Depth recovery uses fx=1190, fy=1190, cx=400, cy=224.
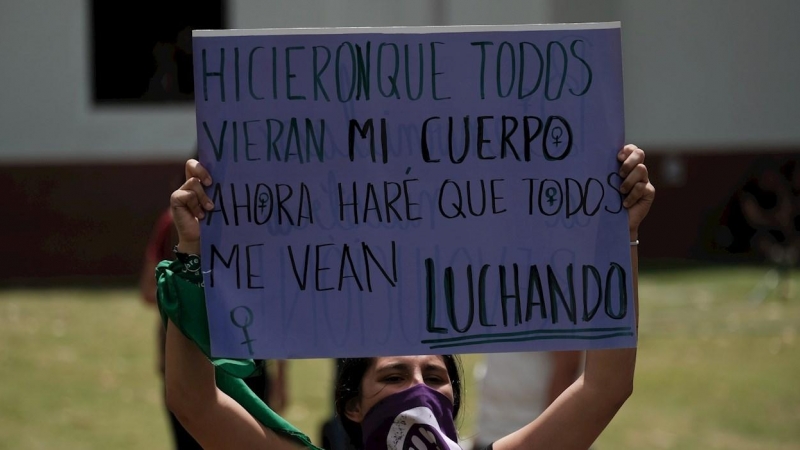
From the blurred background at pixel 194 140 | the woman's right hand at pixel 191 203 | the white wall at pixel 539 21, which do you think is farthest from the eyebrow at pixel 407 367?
the white wall at pixel 539 21

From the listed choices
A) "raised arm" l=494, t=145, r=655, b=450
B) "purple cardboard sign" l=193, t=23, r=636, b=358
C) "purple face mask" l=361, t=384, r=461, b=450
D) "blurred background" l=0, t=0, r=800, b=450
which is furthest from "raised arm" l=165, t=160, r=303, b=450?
"blurred background" l=0, t=0, r=800, b=450

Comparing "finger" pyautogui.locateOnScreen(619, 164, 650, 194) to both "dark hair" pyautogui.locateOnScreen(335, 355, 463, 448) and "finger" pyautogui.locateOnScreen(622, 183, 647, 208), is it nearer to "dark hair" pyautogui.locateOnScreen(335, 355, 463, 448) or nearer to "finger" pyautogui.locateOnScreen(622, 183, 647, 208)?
"finger" pyautogui.locateOnScreen(622, 183, 647, 208)

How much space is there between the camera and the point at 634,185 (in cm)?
241

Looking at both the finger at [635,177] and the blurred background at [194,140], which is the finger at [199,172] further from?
the blurred background at [194,140]

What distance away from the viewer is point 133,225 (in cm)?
1448

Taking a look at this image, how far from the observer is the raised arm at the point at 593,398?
2.46m

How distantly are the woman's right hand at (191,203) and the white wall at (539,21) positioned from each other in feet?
40.3

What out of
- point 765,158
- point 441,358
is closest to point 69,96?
point 765,158

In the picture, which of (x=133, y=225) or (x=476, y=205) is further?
(x=133, y=225)

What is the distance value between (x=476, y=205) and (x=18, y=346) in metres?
8.29

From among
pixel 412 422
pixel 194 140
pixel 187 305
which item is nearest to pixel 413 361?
pixel 412 422

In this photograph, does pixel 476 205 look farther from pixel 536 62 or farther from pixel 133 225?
pixel 133 225

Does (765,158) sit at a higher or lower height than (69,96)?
lower

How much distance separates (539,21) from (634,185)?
13.0 m
